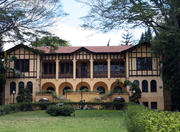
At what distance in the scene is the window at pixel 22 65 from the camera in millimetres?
32906

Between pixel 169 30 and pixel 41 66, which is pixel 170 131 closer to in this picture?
pixel 169 30

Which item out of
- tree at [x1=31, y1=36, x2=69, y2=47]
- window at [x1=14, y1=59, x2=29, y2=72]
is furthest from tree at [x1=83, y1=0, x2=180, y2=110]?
window at [x1=14, y1=59, x2=29, y2=72]

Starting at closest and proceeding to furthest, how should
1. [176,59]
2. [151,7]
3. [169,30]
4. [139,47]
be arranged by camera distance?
1. [151,7]
2. [169,30]
3. [176,59]
4. [139,47]

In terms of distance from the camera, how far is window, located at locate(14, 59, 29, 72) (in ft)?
108

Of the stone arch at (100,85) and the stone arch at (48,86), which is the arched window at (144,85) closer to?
the stone arch at (100,85)

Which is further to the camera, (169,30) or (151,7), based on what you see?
(169,30)

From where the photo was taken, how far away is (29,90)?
3145cm

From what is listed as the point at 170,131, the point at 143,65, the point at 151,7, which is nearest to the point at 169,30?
the point at 151,7

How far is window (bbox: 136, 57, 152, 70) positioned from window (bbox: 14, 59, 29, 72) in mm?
14764

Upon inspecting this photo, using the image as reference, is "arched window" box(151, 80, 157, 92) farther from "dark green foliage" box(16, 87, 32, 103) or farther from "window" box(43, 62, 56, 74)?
"dark green foliage" box(16, 87, 32, 103)

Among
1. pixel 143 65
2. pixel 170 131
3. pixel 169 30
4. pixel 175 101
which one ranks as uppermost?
pixel 169 30

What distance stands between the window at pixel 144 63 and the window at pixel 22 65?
14.8m

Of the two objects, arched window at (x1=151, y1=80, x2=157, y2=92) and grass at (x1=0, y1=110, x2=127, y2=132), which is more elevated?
arched window at (x1=151, y1=80, x2=157, y2=92)

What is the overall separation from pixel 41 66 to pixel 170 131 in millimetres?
30983
